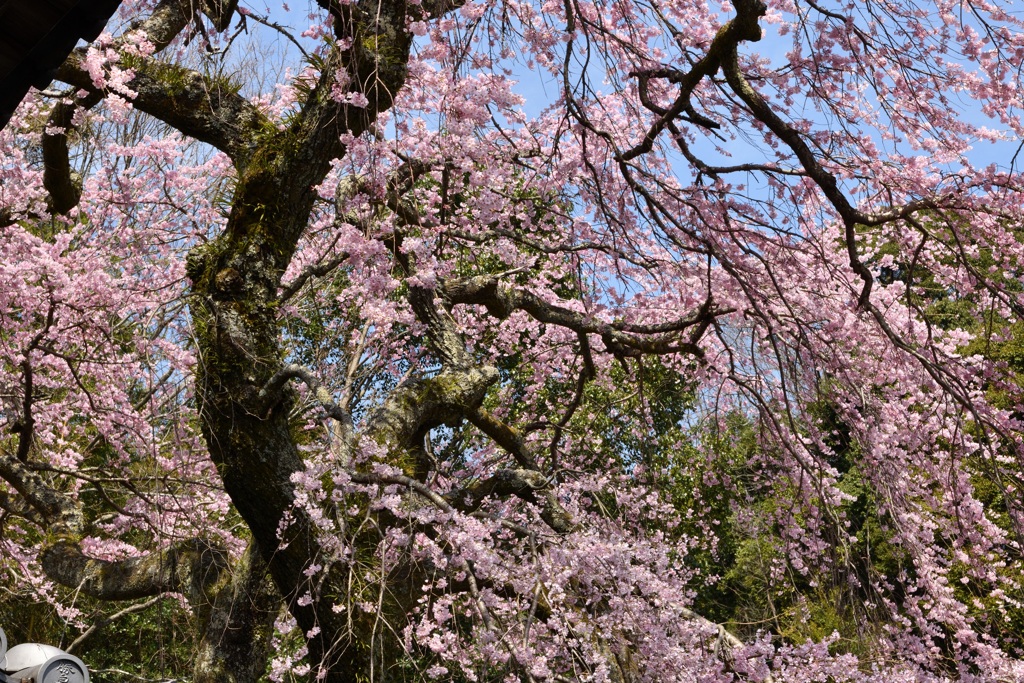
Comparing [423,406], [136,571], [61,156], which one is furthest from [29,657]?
[61,156]

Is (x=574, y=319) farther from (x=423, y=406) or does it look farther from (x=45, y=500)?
(x=45, y=500)

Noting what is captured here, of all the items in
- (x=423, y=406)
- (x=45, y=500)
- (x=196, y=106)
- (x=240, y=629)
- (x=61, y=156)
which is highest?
(x=196, y=106)

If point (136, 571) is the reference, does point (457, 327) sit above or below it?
above

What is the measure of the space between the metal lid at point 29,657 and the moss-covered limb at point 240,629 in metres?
0.78

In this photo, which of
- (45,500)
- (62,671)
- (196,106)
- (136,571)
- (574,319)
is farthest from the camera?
(45,500)

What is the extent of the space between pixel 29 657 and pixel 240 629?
1019 millimetres

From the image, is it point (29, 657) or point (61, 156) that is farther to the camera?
point (61, 156)

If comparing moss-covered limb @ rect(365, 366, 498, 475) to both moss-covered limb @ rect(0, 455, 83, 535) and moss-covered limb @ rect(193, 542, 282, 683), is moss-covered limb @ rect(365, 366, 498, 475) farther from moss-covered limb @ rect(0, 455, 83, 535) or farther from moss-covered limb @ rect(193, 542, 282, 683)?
moss-covered limb @ rect(0, 455, 83, 535)

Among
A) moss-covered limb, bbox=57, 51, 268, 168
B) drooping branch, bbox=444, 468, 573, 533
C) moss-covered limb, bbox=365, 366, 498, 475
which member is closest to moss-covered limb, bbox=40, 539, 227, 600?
moss-covered limb, bbox=365, 366, 498, 475

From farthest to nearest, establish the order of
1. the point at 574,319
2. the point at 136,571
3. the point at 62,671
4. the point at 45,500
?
the point at 45,500 → the point at 136,571 → the point at 574,319 → the point at 62,671

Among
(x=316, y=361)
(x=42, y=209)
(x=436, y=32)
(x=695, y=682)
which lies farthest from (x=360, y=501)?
(x=316, y=361)

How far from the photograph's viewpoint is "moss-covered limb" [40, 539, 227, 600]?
16.4 ft

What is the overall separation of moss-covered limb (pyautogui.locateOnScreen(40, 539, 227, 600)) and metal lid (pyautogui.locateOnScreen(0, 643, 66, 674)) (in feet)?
2.89

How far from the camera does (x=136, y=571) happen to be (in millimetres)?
5211
